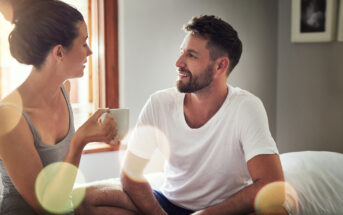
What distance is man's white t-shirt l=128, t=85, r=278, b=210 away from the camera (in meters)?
1.58

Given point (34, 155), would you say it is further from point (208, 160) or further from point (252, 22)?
point (252, 22)

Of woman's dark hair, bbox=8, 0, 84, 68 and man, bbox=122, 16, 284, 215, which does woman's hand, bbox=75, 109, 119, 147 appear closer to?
woman's dark hair, bbox=8, 0, 84, 68

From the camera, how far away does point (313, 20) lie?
2.66m

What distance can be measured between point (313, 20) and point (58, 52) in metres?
1.91

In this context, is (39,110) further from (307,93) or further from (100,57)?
(307,93)

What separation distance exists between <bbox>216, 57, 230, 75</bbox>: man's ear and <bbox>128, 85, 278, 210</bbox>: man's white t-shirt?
123 millimetres

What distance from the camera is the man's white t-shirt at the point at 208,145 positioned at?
158 cm

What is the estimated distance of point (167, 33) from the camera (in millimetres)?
2633

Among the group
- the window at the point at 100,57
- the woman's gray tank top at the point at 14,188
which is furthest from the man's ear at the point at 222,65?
the window at the point at 100,57

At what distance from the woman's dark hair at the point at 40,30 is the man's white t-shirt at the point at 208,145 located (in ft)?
1.96

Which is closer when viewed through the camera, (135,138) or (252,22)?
(135,138)

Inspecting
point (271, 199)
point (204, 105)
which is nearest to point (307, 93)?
point (204, 105)

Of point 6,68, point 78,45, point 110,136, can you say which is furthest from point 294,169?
point 6,68

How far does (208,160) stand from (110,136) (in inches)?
20.1
